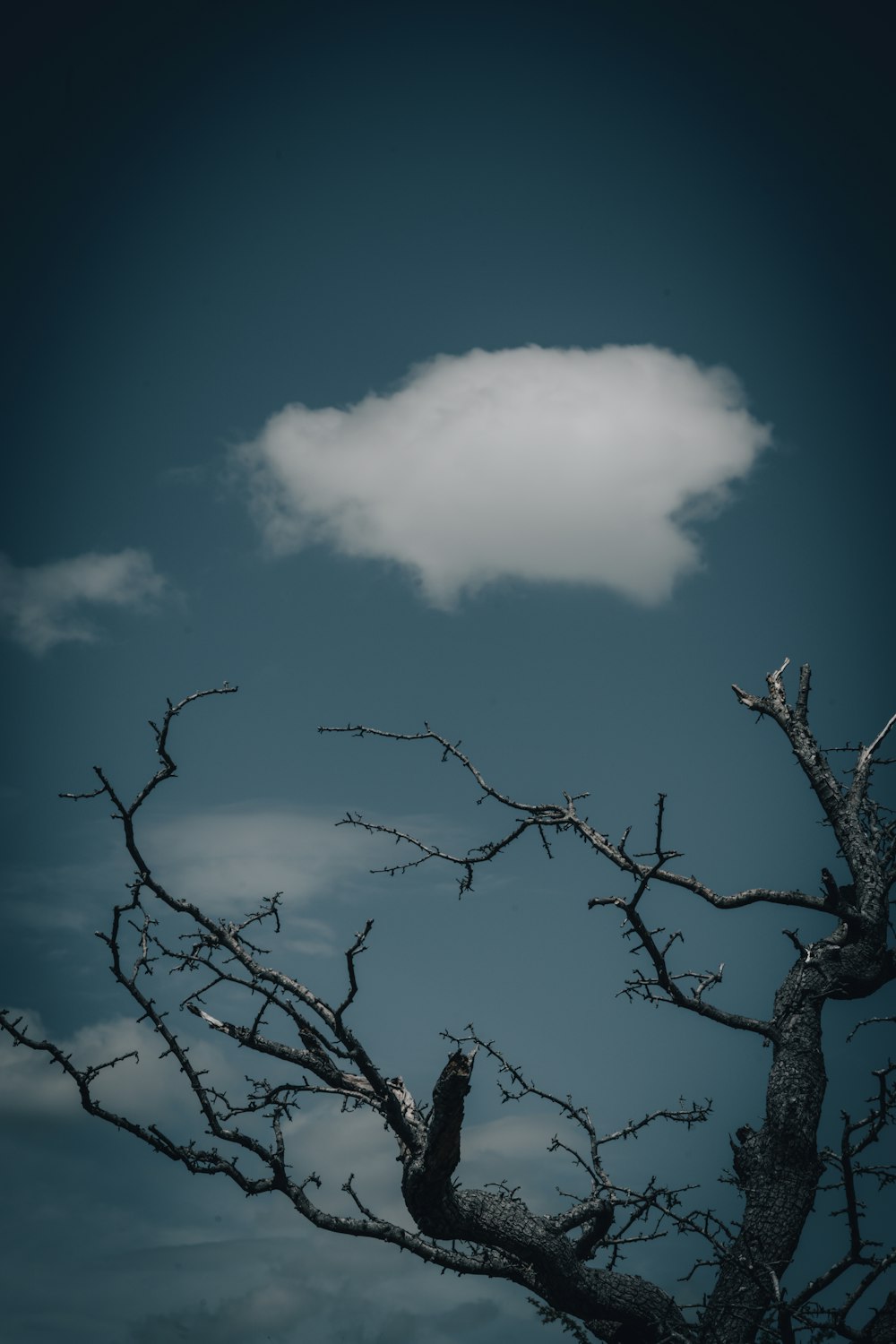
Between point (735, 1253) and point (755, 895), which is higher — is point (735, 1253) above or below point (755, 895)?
below

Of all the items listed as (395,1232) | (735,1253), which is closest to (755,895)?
(735,1253)

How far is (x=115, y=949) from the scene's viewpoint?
21.9 ft

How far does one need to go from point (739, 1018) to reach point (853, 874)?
4.83 feet

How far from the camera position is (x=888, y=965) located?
7.71 meters

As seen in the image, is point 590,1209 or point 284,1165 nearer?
point 284,1165

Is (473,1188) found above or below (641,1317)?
above

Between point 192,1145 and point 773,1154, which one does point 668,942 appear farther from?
point 192,1145

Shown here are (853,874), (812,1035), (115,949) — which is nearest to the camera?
(115,949)

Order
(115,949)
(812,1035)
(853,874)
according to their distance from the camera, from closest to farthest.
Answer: (115,949) → (812,1035) → (853,874)

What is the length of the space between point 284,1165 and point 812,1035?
360 cm

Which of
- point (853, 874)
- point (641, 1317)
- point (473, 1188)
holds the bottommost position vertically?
point (641, 1317)

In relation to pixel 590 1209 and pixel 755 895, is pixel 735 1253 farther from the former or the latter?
pixel 755 895

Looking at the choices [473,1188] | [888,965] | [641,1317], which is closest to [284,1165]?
[473,1188]

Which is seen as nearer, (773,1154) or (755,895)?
(773,1154)
